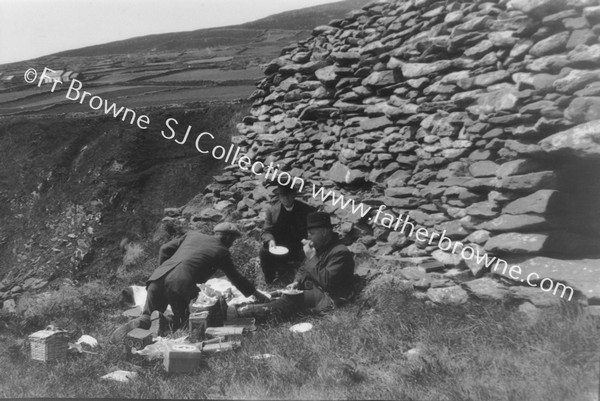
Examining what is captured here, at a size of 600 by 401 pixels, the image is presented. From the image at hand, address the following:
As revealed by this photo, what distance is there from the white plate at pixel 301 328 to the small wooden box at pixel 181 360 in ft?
3.53

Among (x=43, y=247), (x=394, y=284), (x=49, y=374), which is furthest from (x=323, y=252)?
(x=43, y=247)

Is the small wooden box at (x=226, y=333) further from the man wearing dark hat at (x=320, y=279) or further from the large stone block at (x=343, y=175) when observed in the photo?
the large stone block at (x=343, y=175)

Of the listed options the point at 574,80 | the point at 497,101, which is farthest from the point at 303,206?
the point at 574,80

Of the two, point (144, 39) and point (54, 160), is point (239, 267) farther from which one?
point (54, 160)

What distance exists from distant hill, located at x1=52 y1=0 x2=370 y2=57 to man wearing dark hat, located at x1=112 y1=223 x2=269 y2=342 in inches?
124

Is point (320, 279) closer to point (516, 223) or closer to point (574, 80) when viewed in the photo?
point (516, 223)

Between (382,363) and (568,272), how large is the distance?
1.66 metres

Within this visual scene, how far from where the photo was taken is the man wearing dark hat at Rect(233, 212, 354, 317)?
21.0 feet

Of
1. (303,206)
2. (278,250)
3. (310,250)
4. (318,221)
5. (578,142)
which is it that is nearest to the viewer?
(578,142)

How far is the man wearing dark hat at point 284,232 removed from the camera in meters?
7.80

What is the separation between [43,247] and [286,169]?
342 cm

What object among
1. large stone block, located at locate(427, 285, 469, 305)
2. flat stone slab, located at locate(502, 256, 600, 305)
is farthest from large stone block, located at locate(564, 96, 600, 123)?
large stone block, located at locate(427, 285, 469, 305)

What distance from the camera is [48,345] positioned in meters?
5.62

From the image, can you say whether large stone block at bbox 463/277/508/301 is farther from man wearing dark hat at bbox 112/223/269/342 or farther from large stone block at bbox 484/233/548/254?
man wearing dark hat at bbox 112/223/269/342
